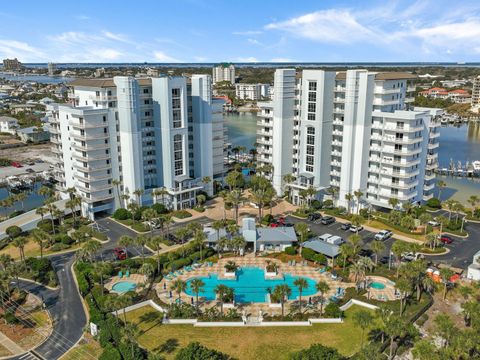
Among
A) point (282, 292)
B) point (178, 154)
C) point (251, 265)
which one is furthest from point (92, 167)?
point (282, 292)

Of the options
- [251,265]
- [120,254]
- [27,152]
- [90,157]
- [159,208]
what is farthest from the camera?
Result: [27,152]

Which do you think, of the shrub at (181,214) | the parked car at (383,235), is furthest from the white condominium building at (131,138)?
the parked car at (383,235)

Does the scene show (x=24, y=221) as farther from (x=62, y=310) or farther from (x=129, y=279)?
(x=62, y=310)

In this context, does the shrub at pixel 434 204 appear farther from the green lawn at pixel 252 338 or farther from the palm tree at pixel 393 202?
the green lawn at pixel 252 338

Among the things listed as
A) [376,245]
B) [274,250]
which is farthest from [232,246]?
[376,245]

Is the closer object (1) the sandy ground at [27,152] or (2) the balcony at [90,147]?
(2) the balcony at [90,147]

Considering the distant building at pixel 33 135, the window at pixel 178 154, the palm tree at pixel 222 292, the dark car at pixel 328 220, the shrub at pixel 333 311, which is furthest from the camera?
the distant building at pixel 33 135
